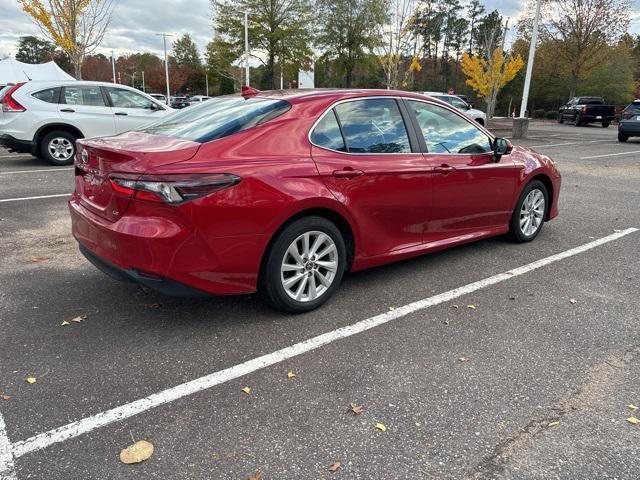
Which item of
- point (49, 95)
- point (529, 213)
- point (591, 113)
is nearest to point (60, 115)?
point (49, 95)

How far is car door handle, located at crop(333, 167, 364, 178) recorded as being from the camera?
3622 millimetres

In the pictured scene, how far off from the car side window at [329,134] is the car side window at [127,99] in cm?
908

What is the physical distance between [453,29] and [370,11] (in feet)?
110

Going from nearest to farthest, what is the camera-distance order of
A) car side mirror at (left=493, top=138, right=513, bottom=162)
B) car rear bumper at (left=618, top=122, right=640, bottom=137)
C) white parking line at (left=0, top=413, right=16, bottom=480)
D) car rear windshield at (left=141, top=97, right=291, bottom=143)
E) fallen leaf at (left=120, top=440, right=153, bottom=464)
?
white parking line at (left=0, top=413, right=16, bottom=480) → fallen leaf at (left=120, top=440, right=153, bottom=464) → car rear windshield at (left=141, top=97, right=291, bottom=143) → car side mirror at (left=493, top=138, right=513, bottom=162) → car rear bumper at (left=618, top=122, right=640, bottom=137)

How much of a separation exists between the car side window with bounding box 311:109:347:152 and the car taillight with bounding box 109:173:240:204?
85 centimetres

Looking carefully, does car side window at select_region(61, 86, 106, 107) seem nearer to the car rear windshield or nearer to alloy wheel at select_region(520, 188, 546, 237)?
the car rear windshield

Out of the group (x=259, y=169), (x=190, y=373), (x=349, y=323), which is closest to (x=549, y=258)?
(x=349, y=323)

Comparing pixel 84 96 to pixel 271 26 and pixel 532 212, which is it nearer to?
pixel 532 212

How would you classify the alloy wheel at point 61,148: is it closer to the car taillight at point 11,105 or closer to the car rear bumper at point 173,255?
the car taillight at point 11,105

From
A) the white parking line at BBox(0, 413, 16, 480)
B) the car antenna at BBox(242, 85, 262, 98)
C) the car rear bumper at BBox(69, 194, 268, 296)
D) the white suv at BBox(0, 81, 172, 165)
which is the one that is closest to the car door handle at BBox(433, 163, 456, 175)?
the car antenna at BBox(242, 85, 262, 98)

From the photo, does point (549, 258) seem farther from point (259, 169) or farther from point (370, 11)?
point (370, 11)

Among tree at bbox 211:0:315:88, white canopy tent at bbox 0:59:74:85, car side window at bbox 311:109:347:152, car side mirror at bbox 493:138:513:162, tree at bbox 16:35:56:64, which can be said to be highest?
tree at bbox 16:35:56:64

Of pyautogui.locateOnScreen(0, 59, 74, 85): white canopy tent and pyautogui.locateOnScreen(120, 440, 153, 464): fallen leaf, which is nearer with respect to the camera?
pyautogui.locateOnScreen(120, 440, 153, 464): fallen leaf

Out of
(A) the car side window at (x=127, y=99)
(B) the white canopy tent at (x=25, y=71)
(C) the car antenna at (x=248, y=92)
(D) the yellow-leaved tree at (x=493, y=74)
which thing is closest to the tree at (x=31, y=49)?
(B) the white canopy tent at (x=25, y=71)
